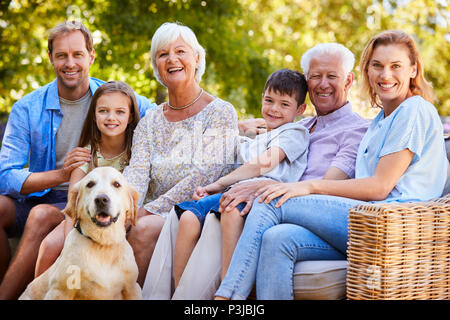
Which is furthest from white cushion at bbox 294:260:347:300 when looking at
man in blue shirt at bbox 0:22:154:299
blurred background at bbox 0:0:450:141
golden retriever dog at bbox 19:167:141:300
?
blurred background at bbox 0:0:450:141

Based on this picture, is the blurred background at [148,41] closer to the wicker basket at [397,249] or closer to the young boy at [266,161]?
the young boy at [266,161]

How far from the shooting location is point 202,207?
284cm

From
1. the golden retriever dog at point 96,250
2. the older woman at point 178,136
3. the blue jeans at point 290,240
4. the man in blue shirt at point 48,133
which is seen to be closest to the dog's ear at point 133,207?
the golden retriever dog at point 96,250

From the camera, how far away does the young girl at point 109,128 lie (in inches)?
128

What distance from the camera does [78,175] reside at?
317cm

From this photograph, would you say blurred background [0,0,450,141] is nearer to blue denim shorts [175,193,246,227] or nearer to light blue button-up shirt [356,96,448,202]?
light blue button-up shirt [356,96,448,202]

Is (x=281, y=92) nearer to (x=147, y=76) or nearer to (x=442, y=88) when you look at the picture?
(x=147, y=76)

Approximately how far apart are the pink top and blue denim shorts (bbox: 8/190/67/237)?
1.68m

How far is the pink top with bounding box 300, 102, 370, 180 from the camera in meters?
2.96

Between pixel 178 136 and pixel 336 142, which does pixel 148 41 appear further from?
pixel 336 142

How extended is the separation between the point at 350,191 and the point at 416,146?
38 cm

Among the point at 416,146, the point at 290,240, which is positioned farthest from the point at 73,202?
the point at 416,146
